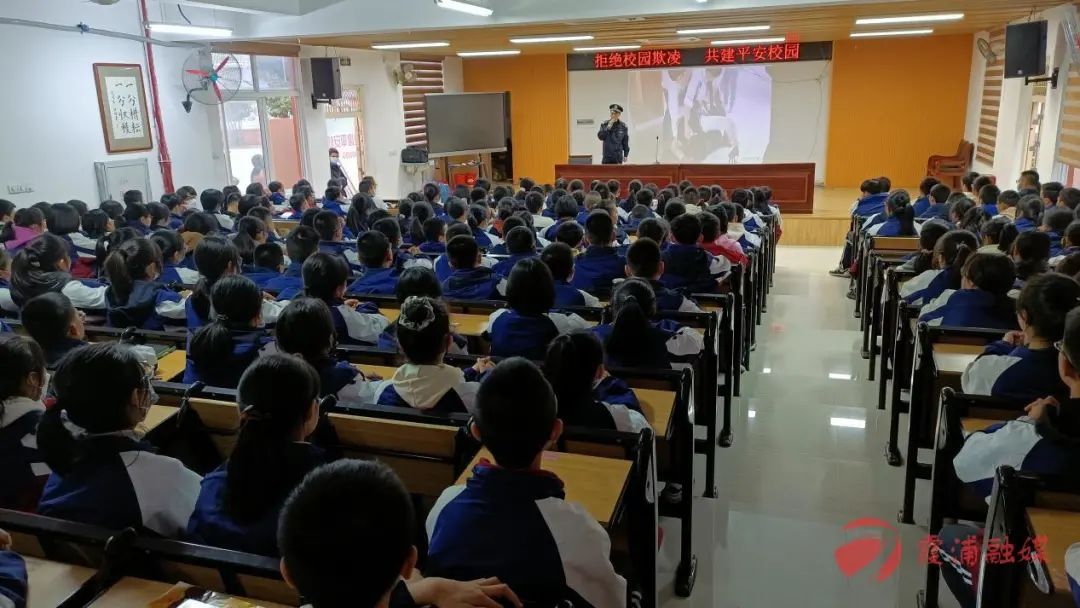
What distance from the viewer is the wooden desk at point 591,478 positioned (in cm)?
165

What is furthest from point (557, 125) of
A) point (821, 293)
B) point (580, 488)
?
point (580, 488)

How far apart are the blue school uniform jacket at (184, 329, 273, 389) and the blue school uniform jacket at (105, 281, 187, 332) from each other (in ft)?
3.62

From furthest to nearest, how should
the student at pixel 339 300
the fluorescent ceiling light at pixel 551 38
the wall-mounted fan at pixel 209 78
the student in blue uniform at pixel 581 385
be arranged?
the fluorescent ceiling light at pixel 551 38
the wall-mounted fan at pixel 209 78
the student at pixel 339 300
the student in blue uniform at pixel 581 385

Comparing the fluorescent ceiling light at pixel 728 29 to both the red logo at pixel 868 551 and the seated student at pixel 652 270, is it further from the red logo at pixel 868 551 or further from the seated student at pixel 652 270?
the red logo at pixel 868 551

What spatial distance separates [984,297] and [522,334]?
1915mm

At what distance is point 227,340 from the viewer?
2.56 m

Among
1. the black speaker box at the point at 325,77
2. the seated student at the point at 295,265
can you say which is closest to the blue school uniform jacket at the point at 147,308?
the seated student at the point at 295,265

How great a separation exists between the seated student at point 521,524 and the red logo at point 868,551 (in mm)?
1588

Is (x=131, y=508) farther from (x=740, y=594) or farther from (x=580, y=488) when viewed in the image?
(x=740, y=594)

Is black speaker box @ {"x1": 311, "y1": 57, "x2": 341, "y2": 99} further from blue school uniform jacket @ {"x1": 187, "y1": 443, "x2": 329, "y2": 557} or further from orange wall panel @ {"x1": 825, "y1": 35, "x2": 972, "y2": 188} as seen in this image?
blue school uniform jacket @ {"x1": 187, "y1": 443, "x2": 329, "y2": 557}

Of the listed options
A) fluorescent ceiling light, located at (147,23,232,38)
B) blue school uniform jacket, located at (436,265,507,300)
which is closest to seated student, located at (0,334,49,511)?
blue school uniform jacket, located at (436,265,507,300)

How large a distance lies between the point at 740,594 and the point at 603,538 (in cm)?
133

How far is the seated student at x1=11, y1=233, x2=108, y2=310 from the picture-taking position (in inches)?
148

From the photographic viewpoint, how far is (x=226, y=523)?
5.00 ft
